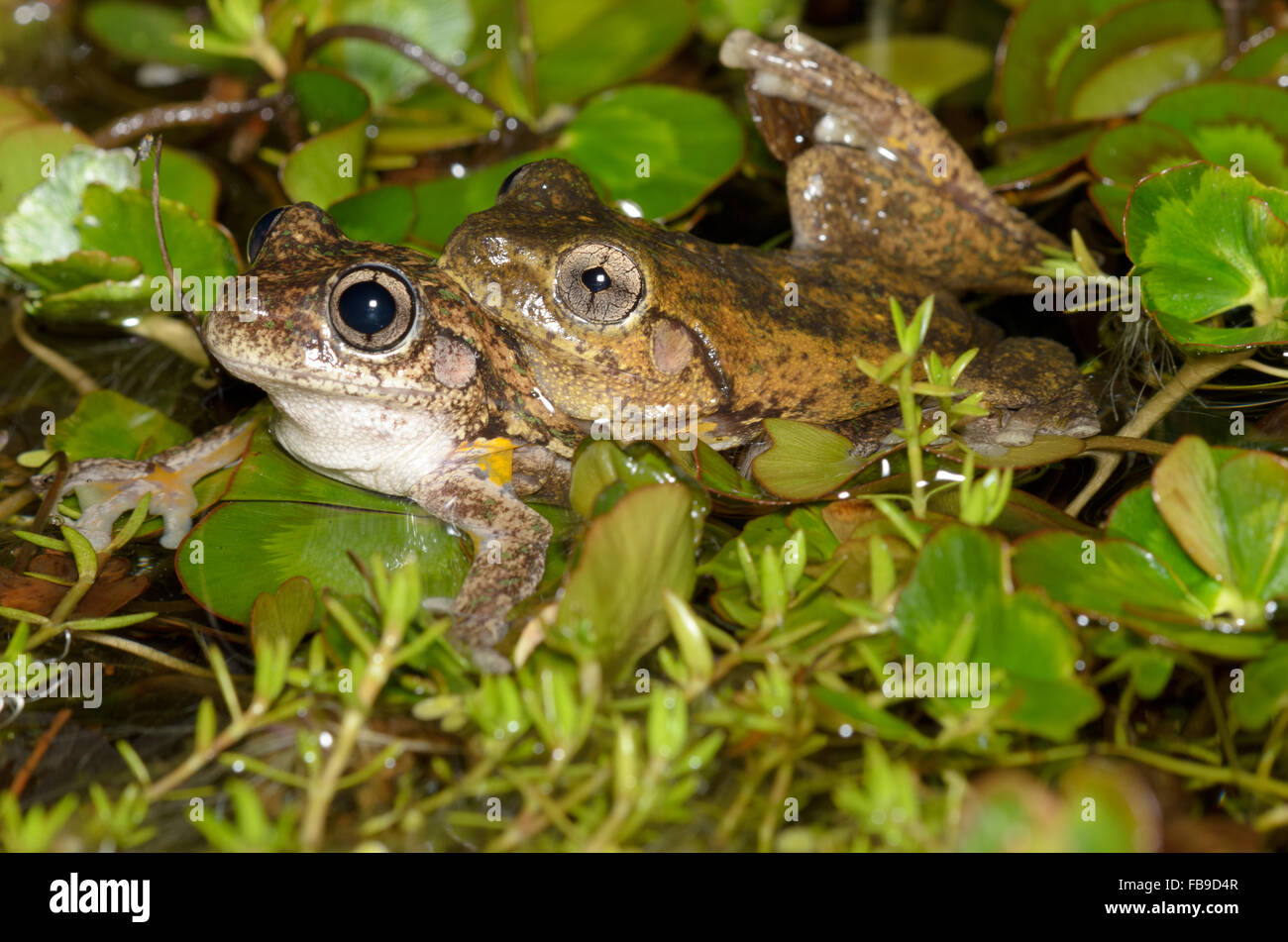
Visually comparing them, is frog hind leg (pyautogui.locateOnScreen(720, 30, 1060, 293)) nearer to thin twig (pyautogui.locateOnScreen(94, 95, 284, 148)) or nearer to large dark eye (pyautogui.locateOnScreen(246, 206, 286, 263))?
large dark eye (pyautogui.locateOnScreen(246, 206, 286, 263))

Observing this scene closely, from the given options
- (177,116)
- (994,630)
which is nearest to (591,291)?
(994,630)

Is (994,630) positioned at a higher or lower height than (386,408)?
lower

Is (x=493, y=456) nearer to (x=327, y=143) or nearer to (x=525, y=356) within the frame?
(x=525, y=356)

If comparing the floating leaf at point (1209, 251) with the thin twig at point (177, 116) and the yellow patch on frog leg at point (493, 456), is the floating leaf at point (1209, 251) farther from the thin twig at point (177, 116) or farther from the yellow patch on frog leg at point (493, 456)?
the thin twig at point (177, 116)

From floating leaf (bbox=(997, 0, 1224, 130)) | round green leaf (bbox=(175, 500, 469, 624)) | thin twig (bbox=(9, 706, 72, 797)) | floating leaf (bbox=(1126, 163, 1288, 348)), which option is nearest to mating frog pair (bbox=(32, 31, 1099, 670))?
round green leaf (bbox=(175, 500, 469, 624))

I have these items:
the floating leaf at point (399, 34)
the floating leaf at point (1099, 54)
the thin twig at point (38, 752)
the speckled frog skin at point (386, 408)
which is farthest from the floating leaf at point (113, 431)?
the floating leaf at point (1099, 54)

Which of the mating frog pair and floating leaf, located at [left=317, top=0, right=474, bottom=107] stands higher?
floating leaf, located at [left=317, top=0, right=474, bottom=107]
